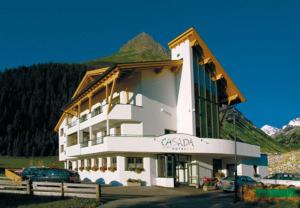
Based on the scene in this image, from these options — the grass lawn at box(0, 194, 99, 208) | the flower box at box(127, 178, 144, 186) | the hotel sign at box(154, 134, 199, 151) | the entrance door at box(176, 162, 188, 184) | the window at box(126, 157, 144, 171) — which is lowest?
the grass lawn at box(0, 194, 99, 208)

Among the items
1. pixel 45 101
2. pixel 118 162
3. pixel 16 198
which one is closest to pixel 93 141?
pixel 118 162

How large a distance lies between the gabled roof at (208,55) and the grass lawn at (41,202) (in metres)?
25.9

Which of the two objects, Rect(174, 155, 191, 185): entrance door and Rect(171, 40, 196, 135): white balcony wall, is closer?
Rect(174, 155, 191, 185): entrance door

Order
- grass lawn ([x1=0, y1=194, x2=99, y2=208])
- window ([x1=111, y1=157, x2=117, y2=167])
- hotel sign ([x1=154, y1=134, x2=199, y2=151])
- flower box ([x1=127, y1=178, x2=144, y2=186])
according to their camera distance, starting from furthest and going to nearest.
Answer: window ([x1=111, y1=157, x2=117, y2=167]) < hotel sign ([x1=154, y1=134, x2=199, y2=151]) < flower box ([x1=127, y1=178, x2=144, y2=186]) < grass lawn ([x1=0, y1=194, x2=99, y2=208])

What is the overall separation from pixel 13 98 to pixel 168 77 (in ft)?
381

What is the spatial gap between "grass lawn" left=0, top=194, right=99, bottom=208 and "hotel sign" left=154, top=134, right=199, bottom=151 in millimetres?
15008

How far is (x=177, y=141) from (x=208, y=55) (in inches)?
523

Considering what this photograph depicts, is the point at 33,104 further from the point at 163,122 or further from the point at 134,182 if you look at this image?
the point at 134,182

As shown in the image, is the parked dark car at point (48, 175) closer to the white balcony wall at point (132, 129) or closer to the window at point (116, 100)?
the white balcony wall at point (132, 129)

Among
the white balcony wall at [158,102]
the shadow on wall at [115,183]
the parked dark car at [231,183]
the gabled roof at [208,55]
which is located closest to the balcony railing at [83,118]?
the white balcony wall at [158,102]

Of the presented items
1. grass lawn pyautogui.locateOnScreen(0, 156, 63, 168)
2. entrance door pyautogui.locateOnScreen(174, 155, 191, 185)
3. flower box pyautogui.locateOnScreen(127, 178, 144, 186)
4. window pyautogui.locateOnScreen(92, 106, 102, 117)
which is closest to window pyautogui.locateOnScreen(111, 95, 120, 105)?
window pyautogui.locateOnScreen(92, 106, 102, 117)

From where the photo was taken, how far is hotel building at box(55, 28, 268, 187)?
42031 mm

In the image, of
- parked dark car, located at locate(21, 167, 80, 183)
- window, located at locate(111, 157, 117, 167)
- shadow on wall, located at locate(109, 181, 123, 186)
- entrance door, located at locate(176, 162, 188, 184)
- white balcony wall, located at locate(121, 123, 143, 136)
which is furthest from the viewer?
entrance door, located at locate(176, 162, 188, 184)

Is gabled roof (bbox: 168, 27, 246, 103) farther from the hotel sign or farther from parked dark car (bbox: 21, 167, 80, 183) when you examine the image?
parked dark car (bbox: 21, 167, 80, 183)
